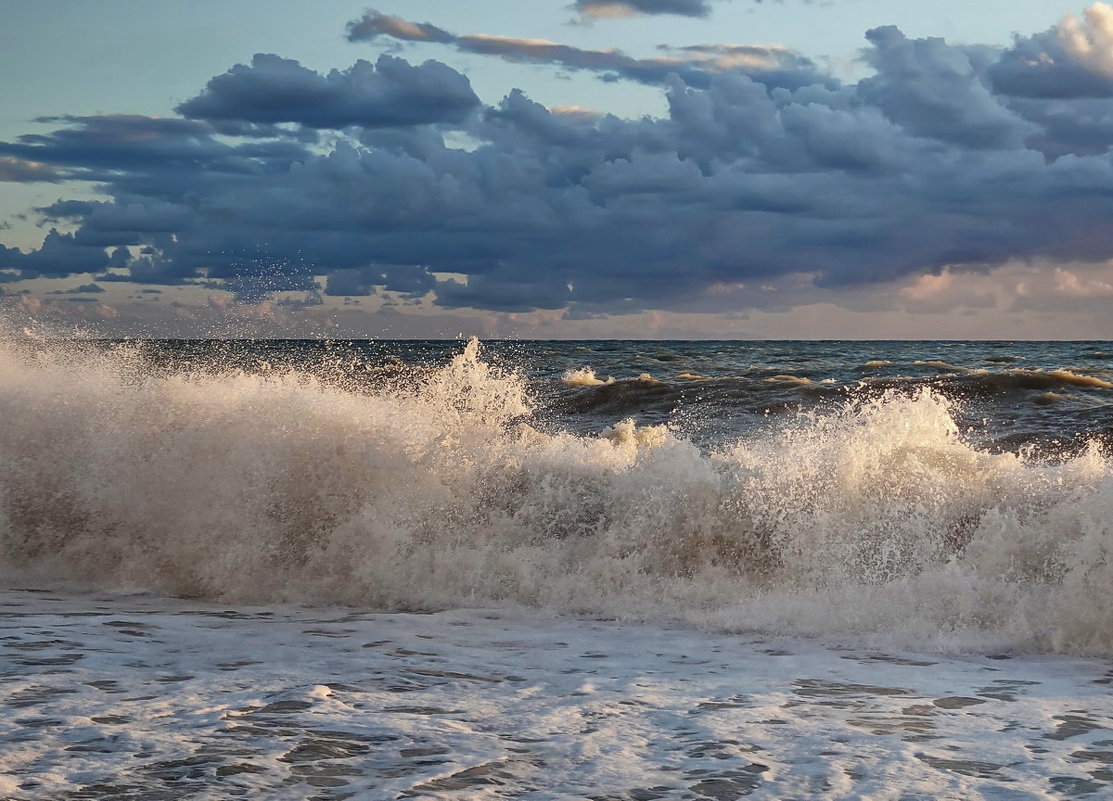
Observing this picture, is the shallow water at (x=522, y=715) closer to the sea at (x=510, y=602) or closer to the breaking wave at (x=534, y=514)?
the sea at (x=510, y=602)

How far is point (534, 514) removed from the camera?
8.52 metres

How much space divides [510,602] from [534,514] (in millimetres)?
1282

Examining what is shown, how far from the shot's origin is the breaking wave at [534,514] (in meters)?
6.93

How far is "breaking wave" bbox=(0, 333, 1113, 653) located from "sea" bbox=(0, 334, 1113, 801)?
0.03 meters

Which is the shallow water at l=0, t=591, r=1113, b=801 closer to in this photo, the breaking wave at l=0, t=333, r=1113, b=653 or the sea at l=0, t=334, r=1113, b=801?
the sea at l=0, t=334, r=1113, b=801

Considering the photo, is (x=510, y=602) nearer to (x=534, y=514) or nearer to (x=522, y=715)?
(x=534, y=514)

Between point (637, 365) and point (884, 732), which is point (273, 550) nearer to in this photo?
point (884, 732)

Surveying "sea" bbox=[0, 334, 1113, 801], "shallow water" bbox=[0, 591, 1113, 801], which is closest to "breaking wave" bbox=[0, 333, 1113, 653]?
"sea" bbox=[0, 334, 1113, 801]

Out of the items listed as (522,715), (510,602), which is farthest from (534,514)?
(522,715)

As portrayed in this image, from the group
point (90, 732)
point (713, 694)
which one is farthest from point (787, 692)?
point (90, 732)

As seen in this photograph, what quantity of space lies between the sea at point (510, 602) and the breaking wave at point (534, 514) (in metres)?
0.03

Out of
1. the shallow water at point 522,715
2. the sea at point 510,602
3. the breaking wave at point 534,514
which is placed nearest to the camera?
the shallow water at point 522,715

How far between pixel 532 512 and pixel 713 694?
3675 millimetres

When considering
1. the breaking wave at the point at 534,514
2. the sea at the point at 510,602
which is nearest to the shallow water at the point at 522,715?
the sea at the point at 510,602
